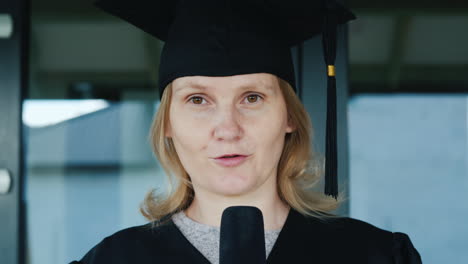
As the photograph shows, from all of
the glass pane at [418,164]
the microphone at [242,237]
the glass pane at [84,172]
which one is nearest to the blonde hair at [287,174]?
the microphone at [242,237]

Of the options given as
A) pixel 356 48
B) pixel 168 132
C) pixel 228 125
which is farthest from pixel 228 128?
pixel 356 48

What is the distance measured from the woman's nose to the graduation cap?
11 cm

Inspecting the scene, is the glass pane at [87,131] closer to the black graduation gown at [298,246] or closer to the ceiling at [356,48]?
the ceiling at [356,48]

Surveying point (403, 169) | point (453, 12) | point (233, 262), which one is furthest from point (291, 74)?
point (403, 169)

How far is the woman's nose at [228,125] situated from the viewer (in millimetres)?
1458

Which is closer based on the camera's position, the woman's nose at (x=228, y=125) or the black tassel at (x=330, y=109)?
the woman's nose at (x=228, y=125)

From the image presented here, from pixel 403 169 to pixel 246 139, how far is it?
3802mm

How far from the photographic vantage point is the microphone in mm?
1037

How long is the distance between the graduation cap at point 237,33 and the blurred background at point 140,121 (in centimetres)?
107

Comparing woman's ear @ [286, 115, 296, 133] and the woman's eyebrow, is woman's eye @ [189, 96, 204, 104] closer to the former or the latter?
the woman's eyebrow

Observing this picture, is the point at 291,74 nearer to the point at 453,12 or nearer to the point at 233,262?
the point at 233,262

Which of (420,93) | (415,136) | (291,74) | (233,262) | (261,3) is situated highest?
(261,3)

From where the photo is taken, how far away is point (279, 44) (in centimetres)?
168

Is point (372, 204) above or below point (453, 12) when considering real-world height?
below
